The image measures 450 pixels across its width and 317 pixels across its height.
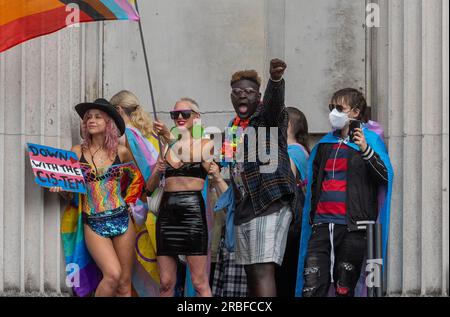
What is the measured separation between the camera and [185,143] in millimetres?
12297

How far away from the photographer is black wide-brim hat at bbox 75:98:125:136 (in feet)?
41.4

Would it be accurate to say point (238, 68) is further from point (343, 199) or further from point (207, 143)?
point (343, 199)

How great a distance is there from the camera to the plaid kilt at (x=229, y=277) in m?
12.6

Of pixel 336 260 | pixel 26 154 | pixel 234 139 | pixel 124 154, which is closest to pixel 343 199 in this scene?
pixel 336 260

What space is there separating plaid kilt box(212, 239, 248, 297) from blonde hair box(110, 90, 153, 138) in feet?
4.16

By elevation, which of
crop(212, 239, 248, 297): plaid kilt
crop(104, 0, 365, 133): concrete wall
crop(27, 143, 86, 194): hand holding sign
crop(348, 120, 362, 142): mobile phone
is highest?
crop(104, 0, 365, 133): concrete wall

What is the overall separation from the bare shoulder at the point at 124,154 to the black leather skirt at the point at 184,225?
2.27 ft

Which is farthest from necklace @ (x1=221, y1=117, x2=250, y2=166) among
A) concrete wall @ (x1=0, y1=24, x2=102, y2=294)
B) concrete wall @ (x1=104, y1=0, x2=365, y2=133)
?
concrete wall @ (x1=0, y1=24, x2=102, y2=294)

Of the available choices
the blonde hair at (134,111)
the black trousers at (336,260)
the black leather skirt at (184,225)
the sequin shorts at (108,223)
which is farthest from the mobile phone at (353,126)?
the sequin shorts at (108,223)

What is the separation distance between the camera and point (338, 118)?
39.5 ft

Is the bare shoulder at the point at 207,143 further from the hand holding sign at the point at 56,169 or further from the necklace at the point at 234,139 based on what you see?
the hand holding sign at the point at 56,169

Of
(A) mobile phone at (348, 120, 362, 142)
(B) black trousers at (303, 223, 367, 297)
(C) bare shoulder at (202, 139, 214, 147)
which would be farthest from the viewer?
(C) bare shoulder at (202, 139, 214, 147)

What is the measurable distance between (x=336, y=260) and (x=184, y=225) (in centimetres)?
132

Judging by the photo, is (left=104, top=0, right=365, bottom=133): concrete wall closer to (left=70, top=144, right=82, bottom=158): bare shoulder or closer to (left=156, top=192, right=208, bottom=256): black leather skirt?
(left=70, top=144, right=82, bottom=158): bare shoulder
